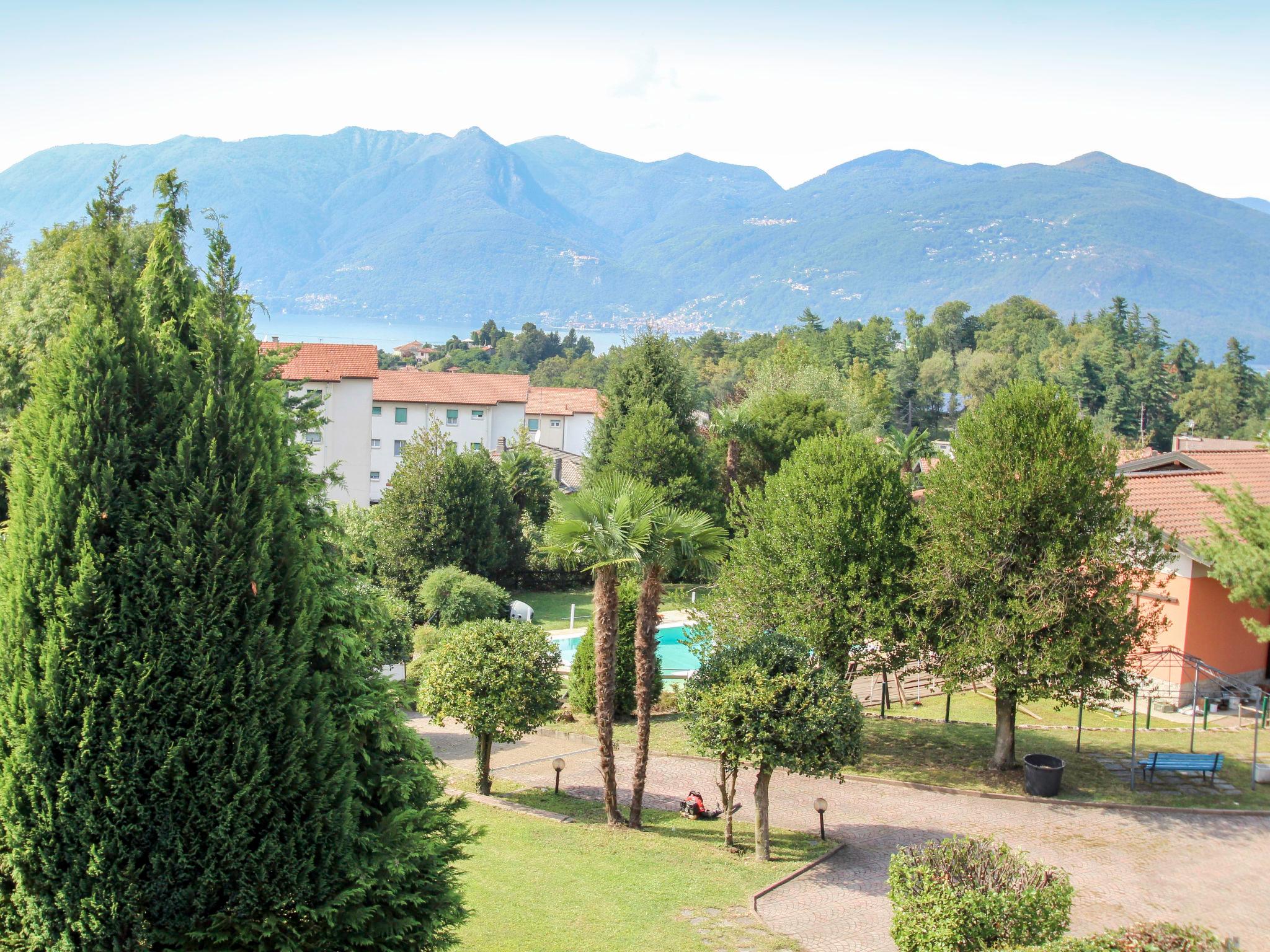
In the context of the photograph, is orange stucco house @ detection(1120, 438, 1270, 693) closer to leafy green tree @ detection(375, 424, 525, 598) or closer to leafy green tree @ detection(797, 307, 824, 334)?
leafy green tree @ detection(375, 424, 525, 598)

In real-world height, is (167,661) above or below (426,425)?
below

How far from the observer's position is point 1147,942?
26.2 feet

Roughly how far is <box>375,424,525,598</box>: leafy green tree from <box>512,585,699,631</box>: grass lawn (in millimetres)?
2686

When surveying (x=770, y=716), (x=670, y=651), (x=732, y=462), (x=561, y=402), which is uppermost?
(x=561, y=402)

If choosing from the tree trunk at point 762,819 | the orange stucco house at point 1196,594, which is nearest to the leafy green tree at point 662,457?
the orange stucco house at point 1196,594

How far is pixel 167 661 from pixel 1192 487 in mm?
24157

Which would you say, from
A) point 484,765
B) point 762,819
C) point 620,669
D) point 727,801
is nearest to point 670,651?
point 620,669

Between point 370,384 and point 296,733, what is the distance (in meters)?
46.3

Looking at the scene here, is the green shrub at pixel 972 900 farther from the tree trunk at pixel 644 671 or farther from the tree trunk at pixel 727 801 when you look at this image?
the tree trunk at pixel 644 671

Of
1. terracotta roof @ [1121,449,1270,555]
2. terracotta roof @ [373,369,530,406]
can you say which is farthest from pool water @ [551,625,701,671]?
terracotta roof @ [373,369,530,406]

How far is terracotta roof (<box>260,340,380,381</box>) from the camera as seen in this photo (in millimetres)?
49931

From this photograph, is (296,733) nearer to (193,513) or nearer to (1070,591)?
(193,513)

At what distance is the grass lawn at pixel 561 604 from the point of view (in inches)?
1560

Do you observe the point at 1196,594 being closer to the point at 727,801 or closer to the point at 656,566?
the point at 727,801
